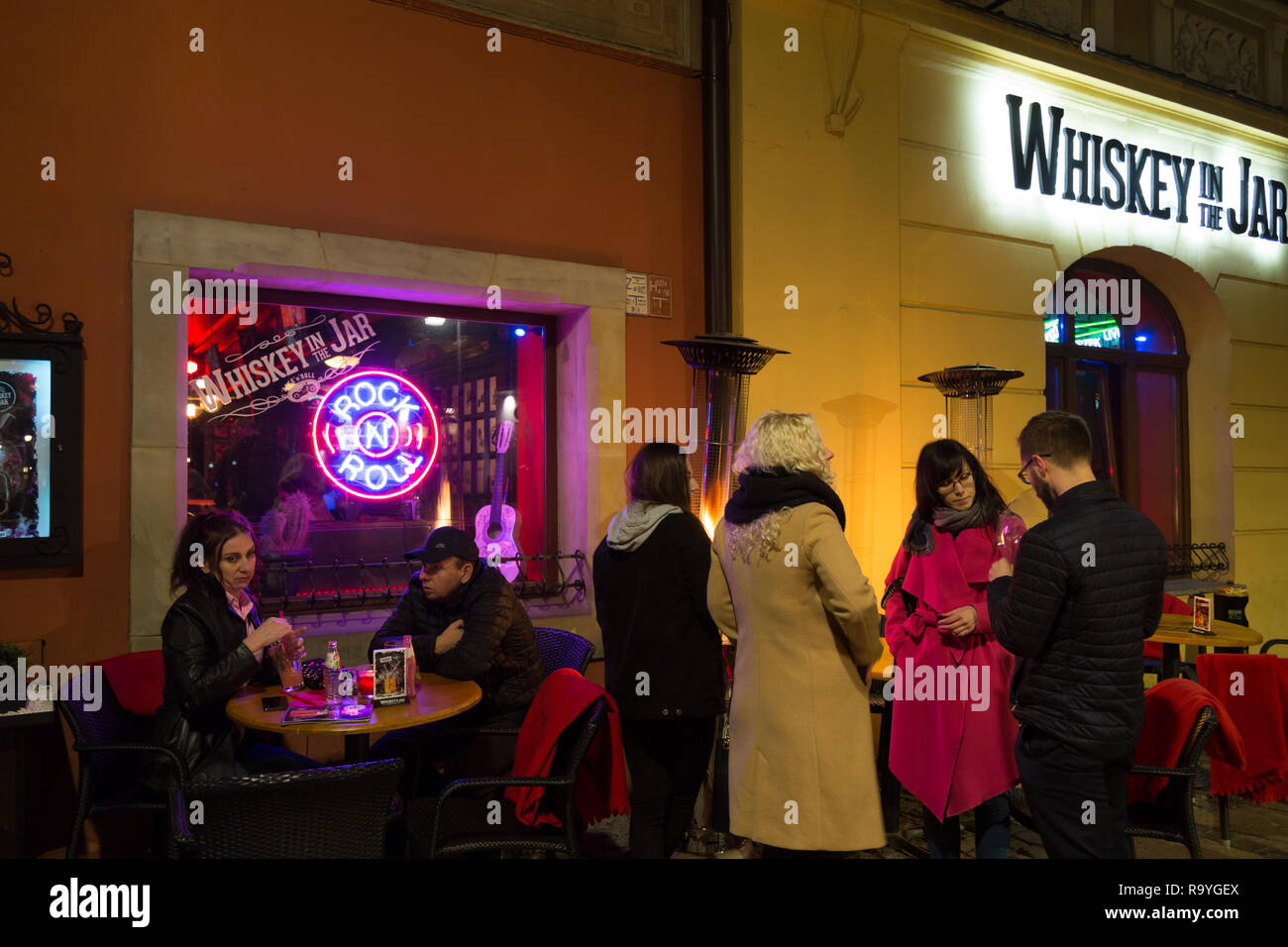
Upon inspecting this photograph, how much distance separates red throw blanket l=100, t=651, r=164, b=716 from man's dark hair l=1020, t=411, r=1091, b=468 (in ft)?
11.4

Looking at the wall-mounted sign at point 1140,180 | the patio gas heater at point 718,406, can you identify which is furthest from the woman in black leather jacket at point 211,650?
the wall-mounted sign at point 1140,180

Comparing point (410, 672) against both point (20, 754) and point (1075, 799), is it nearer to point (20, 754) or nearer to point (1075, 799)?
point (20, 754)

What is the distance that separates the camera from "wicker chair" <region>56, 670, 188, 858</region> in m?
3.23

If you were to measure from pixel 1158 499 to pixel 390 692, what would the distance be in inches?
291

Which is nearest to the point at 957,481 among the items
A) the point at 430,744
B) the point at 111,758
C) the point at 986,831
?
the point at 986,831

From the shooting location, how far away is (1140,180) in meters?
7.38

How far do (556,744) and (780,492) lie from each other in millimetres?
1170

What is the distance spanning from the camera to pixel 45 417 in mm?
3760

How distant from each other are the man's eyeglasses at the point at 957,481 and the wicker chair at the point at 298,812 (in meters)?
2.11

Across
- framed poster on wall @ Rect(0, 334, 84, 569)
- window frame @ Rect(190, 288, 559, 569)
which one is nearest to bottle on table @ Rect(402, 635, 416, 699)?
framed poster on wall @ Rect(0, 334, 84, 569)

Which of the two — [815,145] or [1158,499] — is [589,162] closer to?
[815,145]

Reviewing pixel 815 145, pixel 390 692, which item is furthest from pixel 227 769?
pixel 815 145

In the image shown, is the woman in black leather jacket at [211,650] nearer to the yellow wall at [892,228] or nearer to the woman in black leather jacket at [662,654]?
the woman in black leather jacket at [662,654]

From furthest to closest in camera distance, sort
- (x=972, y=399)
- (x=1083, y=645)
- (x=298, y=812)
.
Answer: (x=972, y=399) → (x=1083, y=645) → (x=298, y=812)
